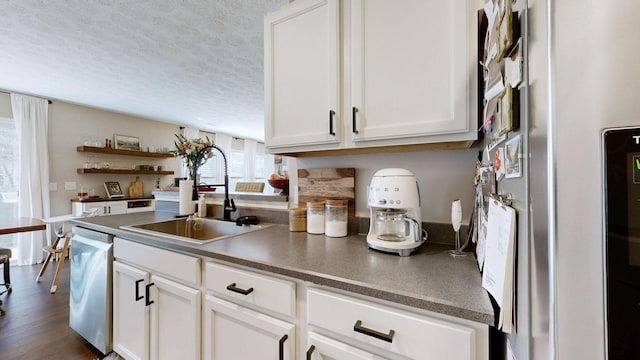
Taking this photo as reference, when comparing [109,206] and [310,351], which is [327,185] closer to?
[310,351]

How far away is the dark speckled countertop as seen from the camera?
670 mm

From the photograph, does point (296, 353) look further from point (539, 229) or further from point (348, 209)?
point (539, 229)

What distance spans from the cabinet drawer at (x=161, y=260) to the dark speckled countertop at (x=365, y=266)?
0.04 meters

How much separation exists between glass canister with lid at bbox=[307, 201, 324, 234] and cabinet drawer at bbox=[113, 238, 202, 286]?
569mm

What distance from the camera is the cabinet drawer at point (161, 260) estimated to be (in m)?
1.14

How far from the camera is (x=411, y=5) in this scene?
3.31ft

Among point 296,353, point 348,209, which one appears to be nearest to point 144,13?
point 348,209

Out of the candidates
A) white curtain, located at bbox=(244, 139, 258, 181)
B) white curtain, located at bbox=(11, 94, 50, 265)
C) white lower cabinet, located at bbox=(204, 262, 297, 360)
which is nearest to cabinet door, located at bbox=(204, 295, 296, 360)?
white lower cabinet, located at bbox=(204, 262, 297, 360)

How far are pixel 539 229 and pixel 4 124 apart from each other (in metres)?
5.65

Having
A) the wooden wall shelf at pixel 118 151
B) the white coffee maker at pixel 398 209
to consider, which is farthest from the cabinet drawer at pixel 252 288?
the wooden wall shelf at pixel 118 151

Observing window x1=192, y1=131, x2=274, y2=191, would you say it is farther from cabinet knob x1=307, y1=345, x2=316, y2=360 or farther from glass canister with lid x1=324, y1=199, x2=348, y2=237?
cabinet knob x1=307, y1=345, x2=316, y2=360

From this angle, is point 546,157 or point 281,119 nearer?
point 546,157

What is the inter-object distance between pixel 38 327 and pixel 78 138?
10.8ft

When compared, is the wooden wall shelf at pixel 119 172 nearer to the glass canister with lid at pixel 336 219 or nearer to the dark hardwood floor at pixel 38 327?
the dark hardwood floor at pixel 38 327
